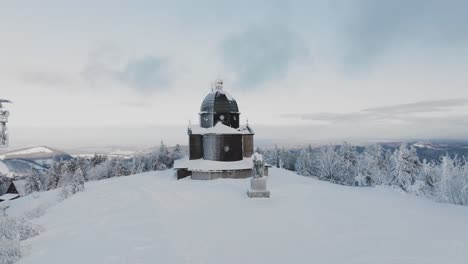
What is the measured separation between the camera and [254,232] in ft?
38.6

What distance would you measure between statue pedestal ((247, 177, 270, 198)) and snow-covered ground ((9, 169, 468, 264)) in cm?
86

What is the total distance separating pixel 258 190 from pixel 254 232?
27.4 feet

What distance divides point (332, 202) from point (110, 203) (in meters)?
14.7

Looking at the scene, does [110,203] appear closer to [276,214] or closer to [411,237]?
[276,214]

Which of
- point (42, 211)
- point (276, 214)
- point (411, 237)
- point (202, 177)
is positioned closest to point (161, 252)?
point (276, 214)

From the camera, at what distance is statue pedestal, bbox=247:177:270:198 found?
65.3 ft

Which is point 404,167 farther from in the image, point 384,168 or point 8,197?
point 8,197

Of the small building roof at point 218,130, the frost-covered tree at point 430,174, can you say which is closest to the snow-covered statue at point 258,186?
the small building roof at point 218,130

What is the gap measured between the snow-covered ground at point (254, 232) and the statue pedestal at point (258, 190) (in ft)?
2.84

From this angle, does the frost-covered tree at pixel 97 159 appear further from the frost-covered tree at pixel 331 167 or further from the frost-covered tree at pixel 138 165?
the frost-covered tree at pixel 331 167

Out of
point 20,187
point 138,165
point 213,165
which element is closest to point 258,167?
point 213,165

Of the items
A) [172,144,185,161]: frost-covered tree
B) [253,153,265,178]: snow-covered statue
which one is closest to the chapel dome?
[253,153,265,178]: snow-covered statue

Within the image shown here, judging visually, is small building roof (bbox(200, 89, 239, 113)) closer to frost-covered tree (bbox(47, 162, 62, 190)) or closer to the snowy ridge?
the snowy ridge

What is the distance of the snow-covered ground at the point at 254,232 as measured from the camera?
914 cm
